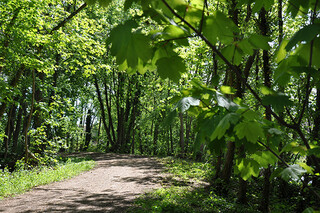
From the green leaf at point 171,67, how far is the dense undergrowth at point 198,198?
4.77 m

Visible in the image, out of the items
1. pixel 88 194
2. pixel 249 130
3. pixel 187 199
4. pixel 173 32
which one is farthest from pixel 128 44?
pixel 88 194

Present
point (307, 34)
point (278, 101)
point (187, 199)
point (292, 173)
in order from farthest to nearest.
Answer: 1. point (187, 199)
2. point (292, 173)
3. point (278, 101)
4. point (307, 34)

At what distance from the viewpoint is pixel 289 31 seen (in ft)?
25.7

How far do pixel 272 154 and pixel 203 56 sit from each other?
30.3 ft

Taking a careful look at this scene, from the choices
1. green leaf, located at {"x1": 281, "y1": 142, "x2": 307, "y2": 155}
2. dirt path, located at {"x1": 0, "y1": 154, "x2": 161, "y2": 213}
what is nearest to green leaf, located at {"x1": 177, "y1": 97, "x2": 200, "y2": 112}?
green leaf, located at {"x1": 281, "y1": 142, "x2": 307, "y2": 155}

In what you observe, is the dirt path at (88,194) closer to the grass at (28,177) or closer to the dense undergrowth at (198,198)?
the grass at (28,177)

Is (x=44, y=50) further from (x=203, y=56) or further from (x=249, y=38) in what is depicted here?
(x=249, y=38)

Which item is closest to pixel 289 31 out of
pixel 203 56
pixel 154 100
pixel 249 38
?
pixel 203 56

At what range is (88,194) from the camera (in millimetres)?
A: 7055

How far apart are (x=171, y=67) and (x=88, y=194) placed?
7.15 meters

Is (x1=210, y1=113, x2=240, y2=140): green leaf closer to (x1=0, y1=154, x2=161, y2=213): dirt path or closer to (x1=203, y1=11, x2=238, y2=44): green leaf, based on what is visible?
(x1=203, y1=11, x2=238, y2=44): green leaf

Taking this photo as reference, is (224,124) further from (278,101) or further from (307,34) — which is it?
(307,34)

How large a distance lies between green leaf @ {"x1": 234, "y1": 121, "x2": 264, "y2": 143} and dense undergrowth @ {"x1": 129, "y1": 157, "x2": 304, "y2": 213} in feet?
15.4

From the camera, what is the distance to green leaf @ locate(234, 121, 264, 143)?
2.81 feet
